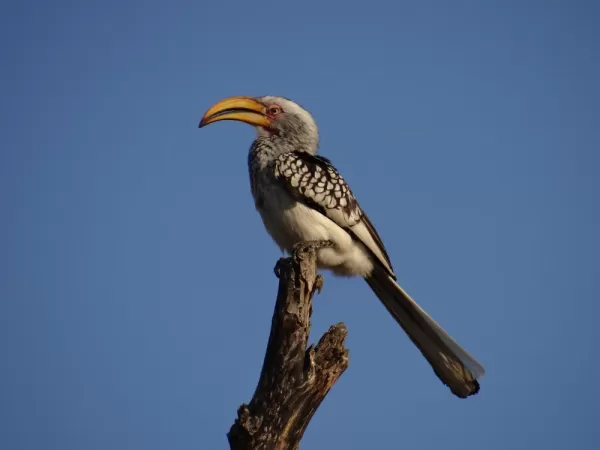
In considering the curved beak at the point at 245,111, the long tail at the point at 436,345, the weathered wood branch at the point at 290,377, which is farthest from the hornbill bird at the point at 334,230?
the weathered wood branch at the point at 290,377

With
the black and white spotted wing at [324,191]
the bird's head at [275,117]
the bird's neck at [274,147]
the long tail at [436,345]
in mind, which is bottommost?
the long tail at [436,345]

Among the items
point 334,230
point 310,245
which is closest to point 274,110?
point 334,230

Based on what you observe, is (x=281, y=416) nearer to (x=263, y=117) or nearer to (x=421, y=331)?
(x=421, y=331)

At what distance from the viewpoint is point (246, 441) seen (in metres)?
4.00

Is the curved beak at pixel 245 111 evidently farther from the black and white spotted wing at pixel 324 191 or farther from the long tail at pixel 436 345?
the long tail at pixel 436 345

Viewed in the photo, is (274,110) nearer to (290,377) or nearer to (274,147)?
(274,147)

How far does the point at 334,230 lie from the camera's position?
5680 mm

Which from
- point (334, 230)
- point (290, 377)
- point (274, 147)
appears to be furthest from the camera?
point (274, 147)

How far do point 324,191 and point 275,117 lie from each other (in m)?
1.24

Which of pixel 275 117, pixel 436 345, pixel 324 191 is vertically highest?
pixel 275 117

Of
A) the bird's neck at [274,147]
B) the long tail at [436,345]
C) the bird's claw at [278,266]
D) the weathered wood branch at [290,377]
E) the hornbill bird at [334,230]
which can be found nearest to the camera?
the weathered wood branch at [290,377]

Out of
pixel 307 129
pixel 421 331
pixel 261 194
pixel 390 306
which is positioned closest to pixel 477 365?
pixel 421 331

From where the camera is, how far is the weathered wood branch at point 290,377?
4020mm

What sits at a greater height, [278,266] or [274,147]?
[274,147]
